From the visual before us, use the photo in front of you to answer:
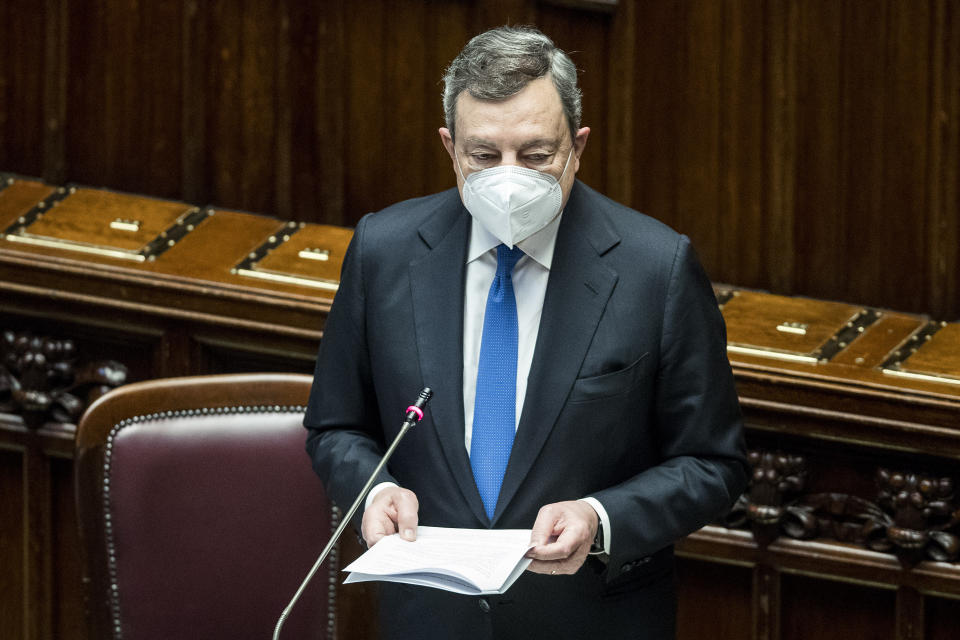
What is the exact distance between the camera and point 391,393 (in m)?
2.21

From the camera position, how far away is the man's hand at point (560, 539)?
195cm

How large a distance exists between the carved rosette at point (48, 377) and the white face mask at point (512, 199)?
1.82 meters

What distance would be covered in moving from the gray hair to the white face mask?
86 mm

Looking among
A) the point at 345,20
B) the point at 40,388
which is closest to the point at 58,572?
the point at 40,388

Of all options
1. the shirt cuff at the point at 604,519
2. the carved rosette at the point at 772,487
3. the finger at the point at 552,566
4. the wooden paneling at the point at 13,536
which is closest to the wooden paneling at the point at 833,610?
the carved rosette at the point at 772,487

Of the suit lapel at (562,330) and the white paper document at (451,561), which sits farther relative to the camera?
the suit lapel at (562,330)

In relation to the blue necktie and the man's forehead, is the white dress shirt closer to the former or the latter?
the blue necktie

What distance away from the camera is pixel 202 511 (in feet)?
8.85

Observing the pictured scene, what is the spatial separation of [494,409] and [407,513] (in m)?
0.22

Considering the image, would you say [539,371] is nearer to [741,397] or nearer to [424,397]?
[424,397]

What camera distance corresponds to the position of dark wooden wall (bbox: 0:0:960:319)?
10.9 feet

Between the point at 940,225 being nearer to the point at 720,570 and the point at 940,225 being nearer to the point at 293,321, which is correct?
the point at 720,570

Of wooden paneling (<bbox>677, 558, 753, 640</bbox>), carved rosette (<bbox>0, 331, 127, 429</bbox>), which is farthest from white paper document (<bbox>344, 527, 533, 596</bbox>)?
carved rosette (<bbox>0, 331, 127, 429</bbox>)

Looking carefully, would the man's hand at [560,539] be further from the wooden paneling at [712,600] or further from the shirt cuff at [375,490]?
Answer: the wooden paneling at [712,600]
